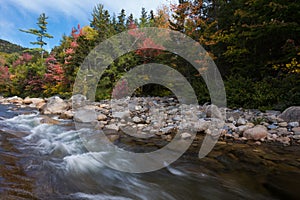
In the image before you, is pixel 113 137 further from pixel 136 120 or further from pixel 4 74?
pixel 4 74

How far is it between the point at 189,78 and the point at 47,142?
25.0 ft

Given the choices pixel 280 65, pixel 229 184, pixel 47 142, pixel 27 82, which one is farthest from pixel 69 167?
pixel 27 82

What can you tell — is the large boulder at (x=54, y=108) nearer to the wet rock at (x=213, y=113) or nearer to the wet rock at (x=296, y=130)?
the wet rock at (x=213, y=113)

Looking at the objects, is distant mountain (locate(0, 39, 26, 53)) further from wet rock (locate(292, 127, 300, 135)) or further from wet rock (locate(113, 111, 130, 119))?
wet rock (locate(292, 127, 300, 135))

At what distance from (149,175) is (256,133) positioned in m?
3.20

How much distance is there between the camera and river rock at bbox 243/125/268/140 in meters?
4.53

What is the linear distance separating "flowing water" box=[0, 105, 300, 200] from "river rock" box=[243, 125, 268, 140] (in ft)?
1.60

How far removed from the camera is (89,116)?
6789mm

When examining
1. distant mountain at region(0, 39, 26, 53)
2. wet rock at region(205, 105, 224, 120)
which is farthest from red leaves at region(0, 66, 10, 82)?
distant mountain at region(0, 39, 26, 53)

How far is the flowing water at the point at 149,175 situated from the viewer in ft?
7.41

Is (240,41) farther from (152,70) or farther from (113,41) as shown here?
(113,41)

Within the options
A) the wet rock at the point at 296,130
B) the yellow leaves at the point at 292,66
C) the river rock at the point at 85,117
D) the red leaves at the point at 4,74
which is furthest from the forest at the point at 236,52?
the red leaves at the point at 4,74

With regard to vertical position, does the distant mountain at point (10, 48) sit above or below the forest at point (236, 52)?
above

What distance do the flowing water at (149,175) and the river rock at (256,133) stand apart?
487mm
